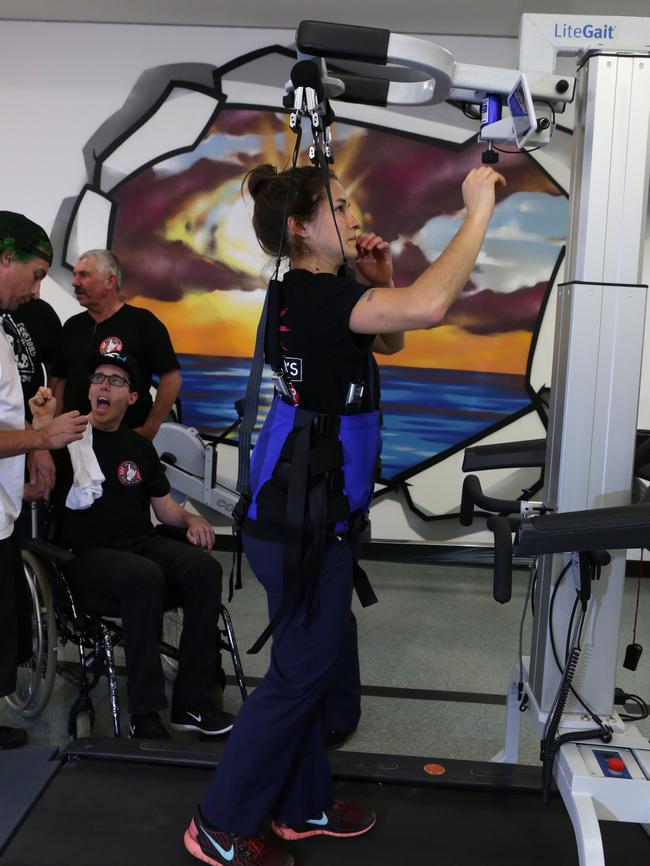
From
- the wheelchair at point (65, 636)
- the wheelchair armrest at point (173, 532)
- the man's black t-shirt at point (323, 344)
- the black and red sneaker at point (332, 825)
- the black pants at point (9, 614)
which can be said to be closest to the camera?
the man's black t-shirt at point (323, 344)

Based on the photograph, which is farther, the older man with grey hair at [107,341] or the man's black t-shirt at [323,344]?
the older man with grey hair at [107,341]

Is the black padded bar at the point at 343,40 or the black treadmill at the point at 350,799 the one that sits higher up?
the black padded bar at the point at 343,40

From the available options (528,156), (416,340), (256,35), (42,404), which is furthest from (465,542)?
(256,35)

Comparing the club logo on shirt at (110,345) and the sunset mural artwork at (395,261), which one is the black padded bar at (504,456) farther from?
the sunset mural artwork at (395,261)

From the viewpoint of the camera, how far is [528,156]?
164 inches

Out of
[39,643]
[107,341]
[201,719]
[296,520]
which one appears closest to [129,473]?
[39,643]

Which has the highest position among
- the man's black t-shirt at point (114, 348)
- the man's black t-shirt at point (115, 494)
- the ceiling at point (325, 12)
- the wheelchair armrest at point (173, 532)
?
the ceiling at point (325, 12)

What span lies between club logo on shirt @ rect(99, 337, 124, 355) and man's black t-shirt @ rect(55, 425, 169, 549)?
0.69 metres

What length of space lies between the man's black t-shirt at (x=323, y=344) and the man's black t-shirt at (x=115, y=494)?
1.12 metres

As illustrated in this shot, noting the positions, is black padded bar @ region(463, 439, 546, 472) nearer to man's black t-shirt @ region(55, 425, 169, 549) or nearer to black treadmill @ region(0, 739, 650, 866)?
black treadmill @ region(0, 739, 650, 866)

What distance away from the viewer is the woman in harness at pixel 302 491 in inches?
59.8

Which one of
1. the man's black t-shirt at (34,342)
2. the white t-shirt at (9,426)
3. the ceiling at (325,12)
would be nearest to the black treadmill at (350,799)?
the white t-shirt at (9,426)

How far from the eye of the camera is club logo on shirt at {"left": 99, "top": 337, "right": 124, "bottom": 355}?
3.20 m

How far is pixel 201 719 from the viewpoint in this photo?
2.35m
